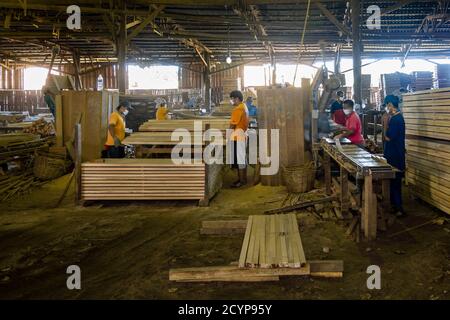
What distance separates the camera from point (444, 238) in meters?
5.75

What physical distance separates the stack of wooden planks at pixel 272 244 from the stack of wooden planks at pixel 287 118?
3162 mm

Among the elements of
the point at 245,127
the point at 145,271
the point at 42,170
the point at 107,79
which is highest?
the point at 107,79

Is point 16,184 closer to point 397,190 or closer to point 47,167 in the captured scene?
point 47,167

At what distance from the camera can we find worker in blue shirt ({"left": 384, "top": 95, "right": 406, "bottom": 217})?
22.6 ft

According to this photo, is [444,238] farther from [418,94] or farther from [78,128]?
[78,128]

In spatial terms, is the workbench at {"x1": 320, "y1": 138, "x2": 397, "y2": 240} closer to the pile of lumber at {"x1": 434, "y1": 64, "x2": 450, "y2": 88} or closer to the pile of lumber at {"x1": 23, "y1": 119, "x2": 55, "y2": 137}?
the pile of lumber at {"x1": 23, "y1": 119, "x2": 55, "y2": 137}

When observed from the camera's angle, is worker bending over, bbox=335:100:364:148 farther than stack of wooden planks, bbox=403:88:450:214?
Yes

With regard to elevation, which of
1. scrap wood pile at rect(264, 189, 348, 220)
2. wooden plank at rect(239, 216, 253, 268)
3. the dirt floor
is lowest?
the dirt floor

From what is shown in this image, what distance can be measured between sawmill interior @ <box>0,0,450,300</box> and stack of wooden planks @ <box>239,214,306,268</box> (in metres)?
0.02

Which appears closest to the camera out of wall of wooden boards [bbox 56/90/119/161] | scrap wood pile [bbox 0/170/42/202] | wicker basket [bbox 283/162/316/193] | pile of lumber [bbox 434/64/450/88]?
wicker basket [bbox 283/162/316/193]

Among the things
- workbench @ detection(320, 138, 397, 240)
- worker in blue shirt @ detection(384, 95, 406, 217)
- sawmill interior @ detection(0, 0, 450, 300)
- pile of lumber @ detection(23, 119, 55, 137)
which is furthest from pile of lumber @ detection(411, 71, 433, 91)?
pile of lumber @ detection(23, 119, 55, 137)

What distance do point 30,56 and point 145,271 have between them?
21.3 metres

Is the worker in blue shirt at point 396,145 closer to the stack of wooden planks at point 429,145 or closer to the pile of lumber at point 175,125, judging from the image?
the stack of wooden planks at point 429,145

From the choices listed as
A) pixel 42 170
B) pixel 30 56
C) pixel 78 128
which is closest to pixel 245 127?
pixel 78 128
